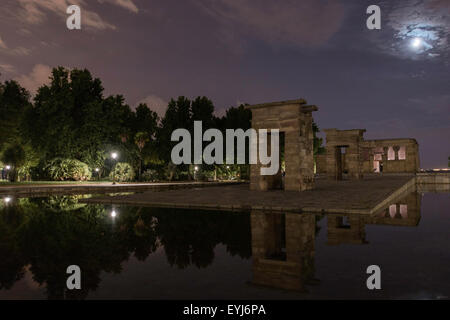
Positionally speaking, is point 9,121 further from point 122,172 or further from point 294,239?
point 294,239

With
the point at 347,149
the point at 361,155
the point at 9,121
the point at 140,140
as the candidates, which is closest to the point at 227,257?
the point at 347,149

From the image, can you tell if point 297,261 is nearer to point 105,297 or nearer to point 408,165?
point 105,297

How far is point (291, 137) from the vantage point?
17.9 metres

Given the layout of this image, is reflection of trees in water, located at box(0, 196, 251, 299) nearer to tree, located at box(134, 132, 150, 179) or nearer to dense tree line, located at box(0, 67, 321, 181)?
dense tree line, located at box(0, 67, 321, 181)

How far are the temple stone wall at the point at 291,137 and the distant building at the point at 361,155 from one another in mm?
13497

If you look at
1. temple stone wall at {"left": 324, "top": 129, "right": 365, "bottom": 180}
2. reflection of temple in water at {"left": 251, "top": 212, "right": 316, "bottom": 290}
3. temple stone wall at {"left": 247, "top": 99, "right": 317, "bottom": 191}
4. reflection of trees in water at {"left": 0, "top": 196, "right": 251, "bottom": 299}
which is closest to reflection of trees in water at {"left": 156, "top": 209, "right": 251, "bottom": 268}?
reflection of trees in water at {"left": 0, "top": 196, "right": 251, "bottom": 299}

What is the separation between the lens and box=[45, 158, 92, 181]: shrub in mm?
32625

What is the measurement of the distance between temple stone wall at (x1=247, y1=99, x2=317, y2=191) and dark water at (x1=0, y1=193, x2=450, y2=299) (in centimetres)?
925

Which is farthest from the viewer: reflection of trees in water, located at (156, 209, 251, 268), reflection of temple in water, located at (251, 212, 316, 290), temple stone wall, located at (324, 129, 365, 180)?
temple stone wall, located at (324, 129, 365, 180)

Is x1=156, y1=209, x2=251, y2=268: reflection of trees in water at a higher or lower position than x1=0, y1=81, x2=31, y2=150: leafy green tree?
lower

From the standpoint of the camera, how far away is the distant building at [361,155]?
31.3m

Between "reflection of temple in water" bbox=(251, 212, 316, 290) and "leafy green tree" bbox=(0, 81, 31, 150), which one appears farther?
"leafy green tree" bbox=(0, 81, 31, 150)

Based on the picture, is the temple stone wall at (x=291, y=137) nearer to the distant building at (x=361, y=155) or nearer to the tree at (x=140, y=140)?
the distant building at (x=361, y=155)

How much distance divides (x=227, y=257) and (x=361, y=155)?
30.8m
